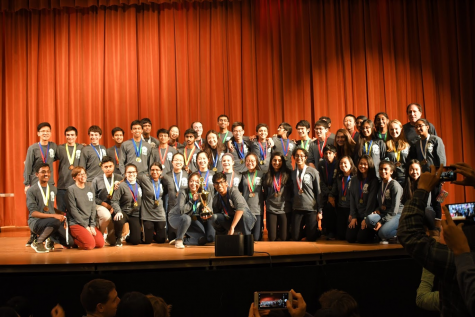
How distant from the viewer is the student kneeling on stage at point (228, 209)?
626 cm

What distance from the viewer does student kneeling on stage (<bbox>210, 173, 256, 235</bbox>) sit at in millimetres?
6262

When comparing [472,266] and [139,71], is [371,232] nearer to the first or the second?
[472,266]

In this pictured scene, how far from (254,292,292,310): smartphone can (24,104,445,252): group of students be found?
3.35 meters

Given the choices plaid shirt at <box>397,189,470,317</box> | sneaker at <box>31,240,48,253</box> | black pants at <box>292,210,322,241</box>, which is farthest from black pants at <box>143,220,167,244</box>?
plaid shirt at <box>397,189,470,317</box>

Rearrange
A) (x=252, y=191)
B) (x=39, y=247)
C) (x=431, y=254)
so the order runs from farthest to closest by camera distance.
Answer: (x=252, y=191) → (x=39, y=247) → (x=431, y=254)

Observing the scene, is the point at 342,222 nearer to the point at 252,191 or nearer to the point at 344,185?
the point at 344,185

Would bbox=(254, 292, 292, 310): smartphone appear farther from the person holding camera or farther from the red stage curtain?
the red stage curtain

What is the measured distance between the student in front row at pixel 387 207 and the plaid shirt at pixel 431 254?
3.89 meters

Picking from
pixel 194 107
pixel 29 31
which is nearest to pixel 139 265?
pixel 194 107

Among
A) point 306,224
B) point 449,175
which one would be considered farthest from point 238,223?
point 449,175

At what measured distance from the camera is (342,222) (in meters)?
6.49

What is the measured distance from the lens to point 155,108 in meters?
9.90

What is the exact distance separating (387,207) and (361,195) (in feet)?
1.13

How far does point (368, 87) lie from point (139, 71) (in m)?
4.52
